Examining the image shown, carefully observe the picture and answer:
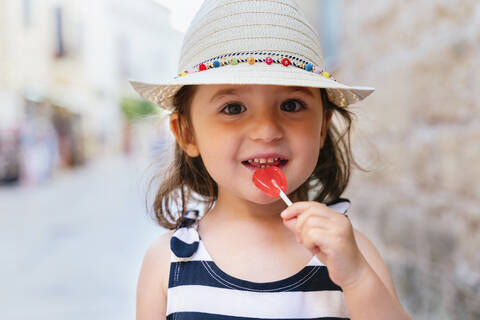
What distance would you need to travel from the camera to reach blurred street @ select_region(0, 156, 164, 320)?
3.12m

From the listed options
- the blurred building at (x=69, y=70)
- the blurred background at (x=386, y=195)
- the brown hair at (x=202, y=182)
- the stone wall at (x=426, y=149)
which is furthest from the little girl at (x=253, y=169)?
the blurred building at (x=69, y=70)

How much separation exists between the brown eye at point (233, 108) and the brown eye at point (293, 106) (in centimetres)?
11

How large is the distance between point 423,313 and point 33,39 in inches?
590

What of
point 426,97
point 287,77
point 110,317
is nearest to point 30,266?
point 110,317

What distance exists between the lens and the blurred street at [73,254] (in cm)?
312

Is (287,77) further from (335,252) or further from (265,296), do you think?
(265,296)

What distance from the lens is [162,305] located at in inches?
48.1

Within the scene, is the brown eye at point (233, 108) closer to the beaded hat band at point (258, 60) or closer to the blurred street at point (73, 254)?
the beaded hat band at point (258, 60)

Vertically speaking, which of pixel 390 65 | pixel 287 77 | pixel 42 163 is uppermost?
pixel 42 163

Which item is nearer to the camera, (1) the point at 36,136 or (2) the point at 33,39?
(1) the point at 36,136

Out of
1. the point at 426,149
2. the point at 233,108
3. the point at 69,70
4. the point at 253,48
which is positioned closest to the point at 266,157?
the point at 233,108

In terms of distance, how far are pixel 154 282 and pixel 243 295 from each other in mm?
263

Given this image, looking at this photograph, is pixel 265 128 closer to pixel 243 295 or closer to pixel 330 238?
pixel 330 238

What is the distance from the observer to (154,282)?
1.24 m
